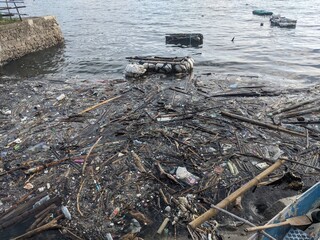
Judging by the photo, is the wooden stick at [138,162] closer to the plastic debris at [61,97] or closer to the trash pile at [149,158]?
the trash pile at [149,158]

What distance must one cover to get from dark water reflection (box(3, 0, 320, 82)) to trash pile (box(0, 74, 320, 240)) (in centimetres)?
514

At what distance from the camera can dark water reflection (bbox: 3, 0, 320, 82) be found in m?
18.4

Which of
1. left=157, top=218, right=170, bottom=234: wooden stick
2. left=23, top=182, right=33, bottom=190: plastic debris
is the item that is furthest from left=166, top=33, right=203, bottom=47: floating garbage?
left=157, top=218, right=170, bottom=234: wooden stick

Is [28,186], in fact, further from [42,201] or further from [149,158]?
[149,158]

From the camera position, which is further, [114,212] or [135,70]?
[135,70]

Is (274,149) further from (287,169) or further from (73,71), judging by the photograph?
(73,71)

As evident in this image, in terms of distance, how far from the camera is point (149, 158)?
839 cm

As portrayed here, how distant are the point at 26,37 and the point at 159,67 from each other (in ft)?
34.2

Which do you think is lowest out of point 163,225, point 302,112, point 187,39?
point 187,39

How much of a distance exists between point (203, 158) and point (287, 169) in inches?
88.1

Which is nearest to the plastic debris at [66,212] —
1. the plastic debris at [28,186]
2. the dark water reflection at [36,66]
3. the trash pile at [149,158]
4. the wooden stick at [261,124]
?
the trash pile at [149,158]

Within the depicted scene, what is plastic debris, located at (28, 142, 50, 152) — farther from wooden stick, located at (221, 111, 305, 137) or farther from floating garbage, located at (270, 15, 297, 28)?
floating garbage, located at (270, 15, 297, 28)

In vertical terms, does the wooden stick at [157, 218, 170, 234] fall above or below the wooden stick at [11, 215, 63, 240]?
below

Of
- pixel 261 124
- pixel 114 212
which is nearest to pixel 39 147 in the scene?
pixel 114 212
